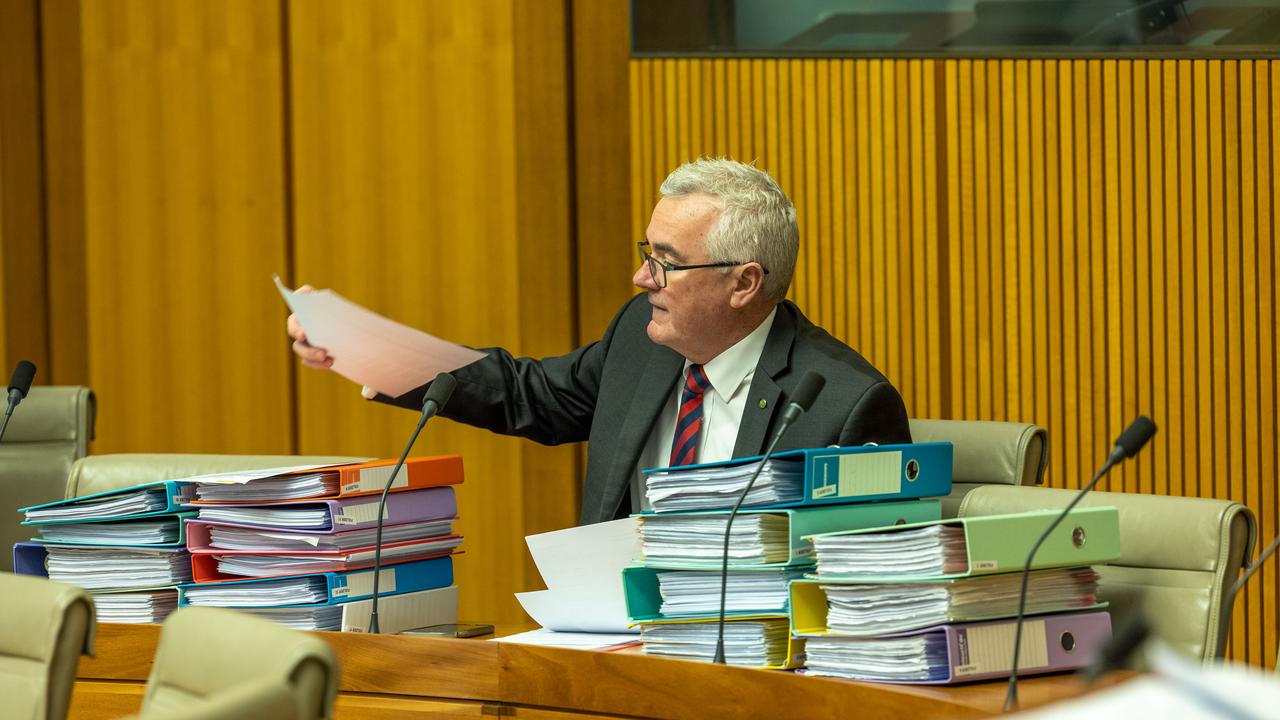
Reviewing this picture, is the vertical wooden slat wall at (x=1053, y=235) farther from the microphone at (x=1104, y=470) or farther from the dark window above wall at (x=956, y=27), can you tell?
the microphone at (x=1104, y=470)

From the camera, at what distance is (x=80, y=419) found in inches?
160

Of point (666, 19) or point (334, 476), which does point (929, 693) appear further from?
point (666, 19)

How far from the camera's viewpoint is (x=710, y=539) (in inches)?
96.2

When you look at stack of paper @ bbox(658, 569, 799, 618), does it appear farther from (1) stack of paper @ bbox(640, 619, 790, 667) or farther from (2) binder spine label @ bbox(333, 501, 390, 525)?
(2) binder spine label @ bbox(333, 501, 390, 525)

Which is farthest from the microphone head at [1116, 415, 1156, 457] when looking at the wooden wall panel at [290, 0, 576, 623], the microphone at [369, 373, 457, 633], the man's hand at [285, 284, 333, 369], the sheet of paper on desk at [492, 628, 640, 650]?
the wooden wall panel at [290, 0, 576, 623]

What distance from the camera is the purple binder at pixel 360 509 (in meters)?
2.72

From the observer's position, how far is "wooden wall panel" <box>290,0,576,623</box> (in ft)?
16.2

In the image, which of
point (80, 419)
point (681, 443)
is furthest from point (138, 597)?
point (80, 419)

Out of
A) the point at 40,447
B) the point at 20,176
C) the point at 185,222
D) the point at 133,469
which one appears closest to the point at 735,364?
the point at 133,469

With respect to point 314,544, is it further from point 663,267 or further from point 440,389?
point 663,267

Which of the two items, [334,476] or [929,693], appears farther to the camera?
[334,476]

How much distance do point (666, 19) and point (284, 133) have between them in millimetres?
1457

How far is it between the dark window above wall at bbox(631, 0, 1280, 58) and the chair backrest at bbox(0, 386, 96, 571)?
2098 millimetres

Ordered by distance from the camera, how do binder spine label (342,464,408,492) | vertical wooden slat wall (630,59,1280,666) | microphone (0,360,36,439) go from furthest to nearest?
vertical wooden slat wall (630,59,1280,666)
microphone (0,360,36,439)
binder spine label (342,464,408,492)
